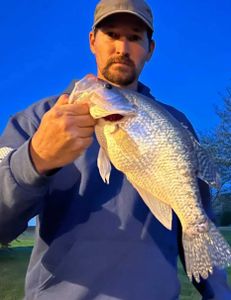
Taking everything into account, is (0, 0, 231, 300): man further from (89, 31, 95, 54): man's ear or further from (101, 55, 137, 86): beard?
(89, 31, 95, 54): man's ear

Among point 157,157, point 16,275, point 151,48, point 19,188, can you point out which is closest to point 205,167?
point 157,157

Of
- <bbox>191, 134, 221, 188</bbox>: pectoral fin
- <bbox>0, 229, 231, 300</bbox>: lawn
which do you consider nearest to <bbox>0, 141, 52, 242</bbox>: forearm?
<bbox>191, 134, 221, 188</bbox>: pectoral fin

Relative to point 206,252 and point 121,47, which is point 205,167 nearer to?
point 206,252

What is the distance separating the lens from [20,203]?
234 centimetres

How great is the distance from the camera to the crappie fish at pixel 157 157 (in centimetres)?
228

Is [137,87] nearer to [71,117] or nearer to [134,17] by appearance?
[134,17]

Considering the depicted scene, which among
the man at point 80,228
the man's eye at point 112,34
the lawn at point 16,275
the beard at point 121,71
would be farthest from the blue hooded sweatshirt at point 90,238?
the lawn at point 16,275

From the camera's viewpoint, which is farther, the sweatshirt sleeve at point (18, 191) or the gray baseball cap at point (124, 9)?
the gray baseball cap at point (124, 9)

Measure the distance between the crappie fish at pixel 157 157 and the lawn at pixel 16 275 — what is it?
9.22 metres

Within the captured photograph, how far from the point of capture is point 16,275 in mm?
15062

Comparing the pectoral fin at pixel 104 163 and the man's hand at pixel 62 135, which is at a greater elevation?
the man's hand at pixel 62 135

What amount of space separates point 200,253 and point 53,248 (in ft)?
2.62

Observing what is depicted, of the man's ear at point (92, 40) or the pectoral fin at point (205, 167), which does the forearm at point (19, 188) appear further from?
the man's ear at point (92, 40)

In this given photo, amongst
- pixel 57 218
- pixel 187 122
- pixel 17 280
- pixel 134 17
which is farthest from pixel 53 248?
pixel 17 280
